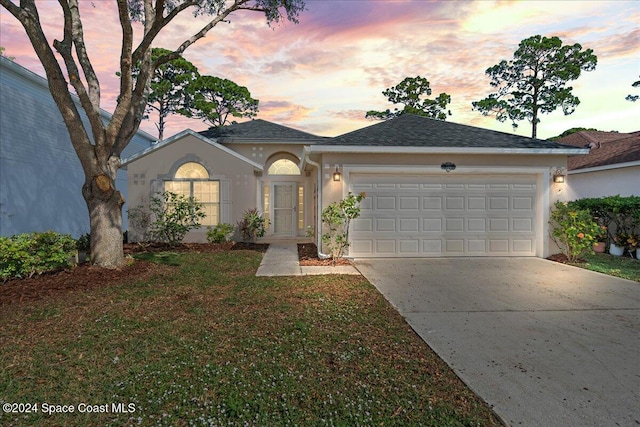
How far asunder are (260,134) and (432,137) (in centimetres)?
715

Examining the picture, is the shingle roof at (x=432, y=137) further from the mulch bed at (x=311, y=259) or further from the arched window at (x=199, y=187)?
the arched window at (x=199, y=187)

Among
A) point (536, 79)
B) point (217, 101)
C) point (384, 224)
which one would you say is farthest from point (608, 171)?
point (217, 101)

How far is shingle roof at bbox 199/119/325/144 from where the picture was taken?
13.1 m

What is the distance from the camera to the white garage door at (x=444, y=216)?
840 centimetres

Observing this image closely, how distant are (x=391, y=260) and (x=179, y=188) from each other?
7.37m

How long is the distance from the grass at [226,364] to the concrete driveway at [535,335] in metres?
0.30

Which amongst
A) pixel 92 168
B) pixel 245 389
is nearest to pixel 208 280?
pixel 92 168

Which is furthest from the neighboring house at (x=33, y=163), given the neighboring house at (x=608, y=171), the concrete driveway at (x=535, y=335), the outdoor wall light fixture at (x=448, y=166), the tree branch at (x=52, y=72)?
→ the neighboring house at (x=608, y=171)

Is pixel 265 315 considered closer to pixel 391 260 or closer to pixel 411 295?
pixel 411 295

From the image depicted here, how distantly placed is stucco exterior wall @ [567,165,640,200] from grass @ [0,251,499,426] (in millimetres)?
11857

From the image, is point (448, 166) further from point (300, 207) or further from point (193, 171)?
point (193, 171)

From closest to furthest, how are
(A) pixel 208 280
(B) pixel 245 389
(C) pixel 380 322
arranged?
(B) pixel 245 389
(C) pixel 380 322
(A) pixel 208 280

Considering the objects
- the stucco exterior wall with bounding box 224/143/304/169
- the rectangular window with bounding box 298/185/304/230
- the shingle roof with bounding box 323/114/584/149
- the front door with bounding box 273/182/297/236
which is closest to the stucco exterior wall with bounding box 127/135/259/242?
the front door with bounding box 273/182/297/236

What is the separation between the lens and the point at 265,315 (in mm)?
4180
